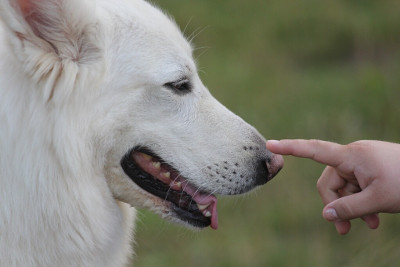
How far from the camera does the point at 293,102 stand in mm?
7418

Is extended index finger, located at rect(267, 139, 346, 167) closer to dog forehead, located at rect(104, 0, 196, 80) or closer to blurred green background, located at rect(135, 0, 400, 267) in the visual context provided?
dog forehead, located at rect(104, 0, 196, 80)

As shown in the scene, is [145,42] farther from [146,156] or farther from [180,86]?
[146,156]

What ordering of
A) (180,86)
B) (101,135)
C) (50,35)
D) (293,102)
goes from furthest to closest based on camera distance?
1. (293,102)
2. (180,86)
3. (101,135)
4. (50,35)

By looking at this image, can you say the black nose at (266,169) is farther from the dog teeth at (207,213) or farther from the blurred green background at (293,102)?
the blurred green background at (293,102)

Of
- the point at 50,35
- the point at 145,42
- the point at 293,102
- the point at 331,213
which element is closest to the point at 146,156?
the point at 145,42

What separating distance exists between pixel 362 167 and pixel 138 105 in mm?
952

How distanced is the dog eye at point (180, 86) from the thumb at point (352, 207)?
815mm

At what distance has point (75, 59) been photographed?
2908 mm

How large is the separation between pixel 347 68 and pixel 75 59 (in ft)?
18.8

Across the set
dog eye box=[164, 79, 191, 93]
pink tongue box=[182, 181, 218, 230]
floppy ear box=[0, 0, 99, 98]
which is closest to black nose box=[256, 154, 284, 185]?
pink tongue box=[182, 181, 218, 230]

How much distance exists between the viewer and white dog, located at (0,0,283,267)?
2.83 meters

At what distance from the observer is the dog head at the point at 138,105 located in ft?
9.30

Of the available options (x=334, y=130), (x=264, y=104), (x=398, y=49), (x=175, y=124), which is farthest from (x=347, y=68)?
(x=175, y=124)

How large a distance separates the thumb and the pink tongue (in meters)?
0.57
